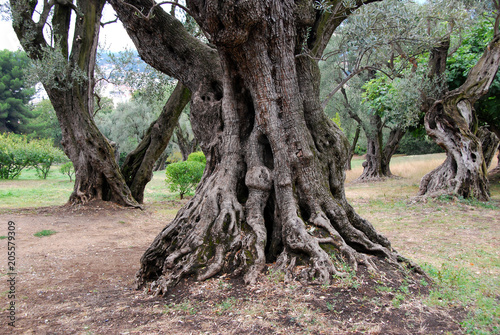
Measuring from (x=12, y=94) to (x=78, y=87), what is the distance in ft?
Answer: 147

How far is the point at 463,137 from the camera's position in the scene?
1070 centimetres

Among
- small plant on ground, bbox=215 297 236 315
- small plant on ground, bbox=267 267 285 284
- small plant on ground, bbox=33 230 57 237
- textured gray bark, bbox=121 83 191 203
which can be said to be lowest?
small plant on ground, bbox=33 230 57 237

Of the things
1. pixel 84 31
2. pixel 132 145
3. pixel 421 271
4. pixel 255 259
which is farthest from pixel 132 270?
pixel 132 145

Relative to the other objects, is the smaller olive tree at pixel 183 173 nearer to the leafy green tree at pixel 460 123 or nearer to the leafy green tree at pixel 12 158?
the leafy green tree at pixel 460 123

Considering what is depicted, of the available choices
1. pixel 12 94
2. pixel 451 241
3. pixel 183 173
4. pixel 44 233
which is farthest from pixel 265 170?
pixel 12 94

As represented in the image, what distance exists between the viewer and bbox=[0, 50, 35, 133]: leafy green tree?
44.2 m

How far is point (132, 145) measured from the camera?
35156 millimetres

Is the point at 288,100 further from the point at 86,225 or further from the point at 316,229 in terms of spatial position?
the point at 86,225

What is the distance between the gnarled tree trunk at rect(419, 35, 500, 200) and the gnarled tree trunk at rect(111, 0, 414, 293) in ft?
24.4

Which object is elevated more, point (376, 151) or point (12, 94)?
point (12, 94)

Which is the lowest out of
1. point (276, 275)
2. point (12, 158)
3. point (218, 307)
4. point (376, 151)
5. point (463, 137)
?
point (218, 307)

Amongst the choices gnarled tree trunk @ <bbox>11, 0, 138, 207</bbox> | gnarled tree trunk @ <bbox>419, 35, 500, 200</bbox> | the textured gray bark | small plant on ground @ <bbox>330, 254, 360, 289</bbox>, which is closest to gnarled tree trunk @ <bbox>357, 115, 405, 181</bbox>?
gnarled tree trunk @ <bbox>419, 35, 500, 200</bbox>

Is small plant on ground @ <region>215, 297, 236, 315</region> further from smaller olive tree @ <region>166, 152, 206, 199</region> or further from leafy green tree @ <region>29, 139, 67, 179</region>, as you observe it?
leafy green tree @ <region>29, 139, 67, 179</region>

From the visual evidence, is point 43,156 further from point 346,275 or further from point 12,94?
point 12,94
